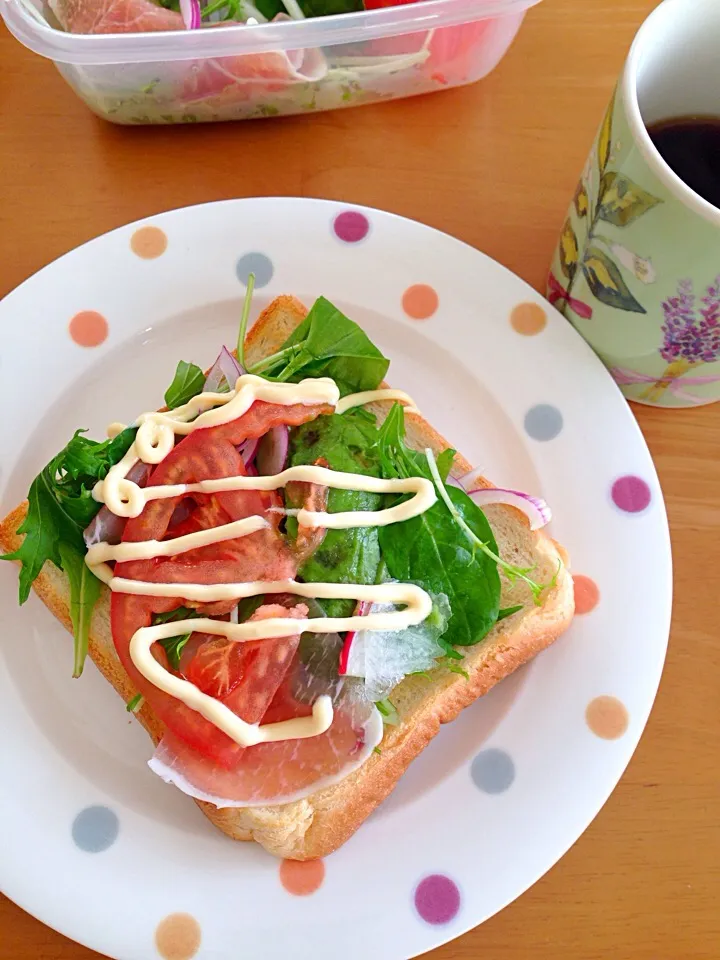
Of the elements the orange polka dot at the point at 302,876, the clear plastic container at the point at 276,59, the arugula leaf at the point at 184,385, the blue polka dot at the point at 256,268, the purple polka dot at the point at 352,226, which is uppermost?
the clear plastic container at the point at 276,59

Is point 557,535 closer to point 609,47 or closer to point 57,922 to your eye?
point 57,922

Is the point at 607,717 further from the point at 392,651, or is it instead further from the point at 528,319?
the point at 528,319

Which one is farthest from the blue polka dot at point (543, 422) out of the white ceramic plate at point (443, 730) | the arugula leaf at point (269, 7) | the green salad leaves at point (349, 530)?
the arugula leaf at point (269, 7)

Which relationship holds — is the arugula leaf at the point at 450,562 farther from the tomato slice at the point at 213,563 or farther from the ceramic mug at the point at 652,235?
the ceramic mug at the point at 652,235

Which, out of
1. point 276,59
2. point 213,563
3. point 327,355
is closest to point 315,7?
point 276,59

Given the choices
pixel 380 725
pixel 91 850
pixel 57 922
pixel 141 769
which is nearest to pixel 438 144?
pixel 380 725

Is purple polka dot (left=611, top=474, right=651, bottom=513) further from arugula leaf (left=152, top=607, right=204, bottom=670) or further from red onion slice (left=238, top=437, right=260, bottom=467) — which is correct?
arugula leaf (left=152, top=607, right=204, bottom=670)
